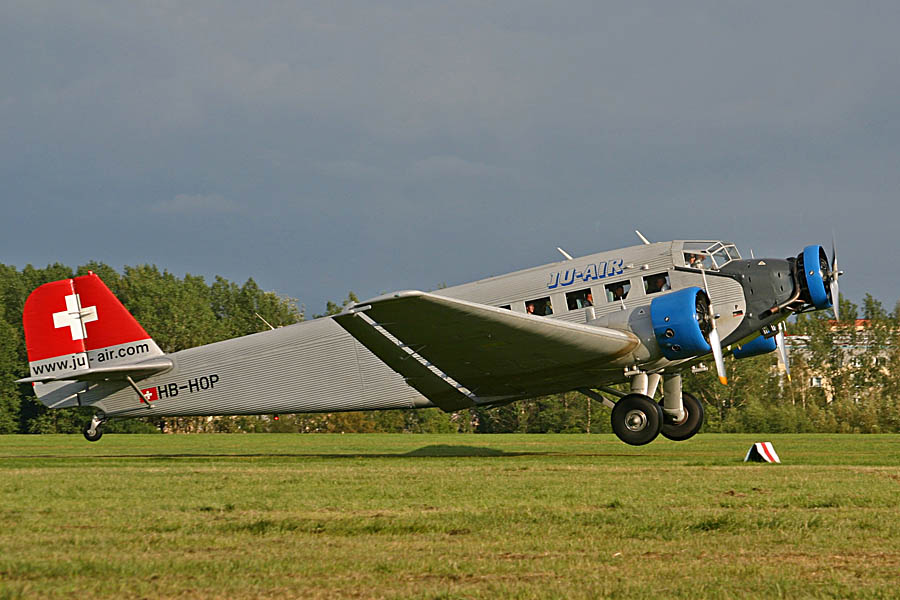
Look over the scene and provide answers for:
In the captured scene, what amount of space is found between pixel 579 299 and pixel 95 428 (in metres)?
12.4

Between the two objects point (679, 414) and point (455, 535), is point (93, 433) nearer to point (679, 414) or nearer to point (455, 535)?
point (679, 414)

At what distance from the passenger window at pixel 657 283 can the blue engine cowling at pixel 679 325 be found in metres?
0.67

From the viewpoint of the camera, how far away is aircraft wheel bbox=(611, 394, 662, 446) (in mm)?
17391

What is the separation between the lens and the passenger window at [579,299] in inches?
712

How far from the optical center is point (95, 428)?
22.4 metres

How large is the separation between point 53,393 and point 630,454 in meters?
13.5

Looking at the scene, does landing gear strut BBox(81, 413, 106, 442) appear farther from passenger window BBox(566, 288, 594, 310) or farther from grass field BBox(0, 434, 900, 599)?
passenger window BBox(566, 288, 594, 310)

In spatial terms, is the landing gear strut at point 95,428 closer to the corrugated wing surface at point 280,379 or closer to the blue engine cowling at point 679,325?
the corrugated wing surface at point 280,379

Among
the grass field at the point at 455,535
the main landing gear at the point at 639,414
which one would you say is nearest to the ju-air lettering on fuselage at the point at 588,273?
the main landing gear at the point at 639,414

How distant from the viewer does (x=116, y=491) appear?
33.7 feet

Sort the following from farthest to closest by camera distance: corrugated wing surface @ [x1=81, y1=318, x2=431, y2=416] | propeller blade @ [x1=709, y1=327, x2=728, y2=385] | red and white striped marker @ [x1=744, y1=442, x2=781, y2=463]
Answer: corrugated wing surface @ [x1=81, y1=318, x2=431, y2=416], propeller blade @ [x1=709, y1=327, x2=728, y2=385], red and white striped marker @ [x1=744, y1=442, x2=781, y2=463]

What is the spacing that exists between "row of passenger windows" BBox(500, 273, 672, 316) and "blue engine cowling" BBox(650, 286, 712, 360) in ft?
2.30

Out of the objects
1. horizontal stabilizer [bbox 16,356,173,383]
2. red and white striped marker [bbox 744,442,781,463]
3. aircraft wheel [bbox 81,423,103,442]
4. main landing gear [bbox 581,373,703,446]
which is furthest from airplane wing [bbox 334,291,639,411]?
aircraft wheel [bbox 81,423,103,442]

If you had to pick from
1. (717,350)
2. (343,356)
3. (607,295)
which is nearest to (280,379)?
(343,356)
